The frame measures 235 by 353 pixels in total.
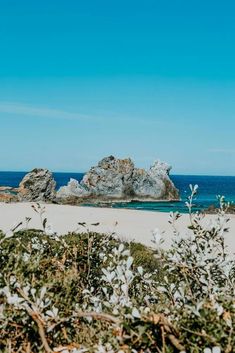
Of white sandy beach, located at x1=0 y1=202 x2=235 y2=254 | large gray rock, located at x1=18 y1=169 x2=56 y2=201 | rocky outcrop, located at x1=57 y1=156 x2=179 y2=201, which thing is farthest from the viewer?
rocky outcrop, located at x1=57 y1=156 x2=179 y2=201

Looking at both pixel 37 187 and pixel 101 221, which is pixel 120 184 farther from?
pixel 101 221

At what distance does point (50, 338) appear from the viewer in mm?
2434

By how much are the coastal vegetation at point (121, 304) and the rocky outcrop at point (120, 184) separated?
66176 mm

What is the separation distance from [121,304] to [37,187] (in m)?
57.5

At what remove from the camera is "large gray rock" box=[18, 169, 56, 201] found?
58469 mm

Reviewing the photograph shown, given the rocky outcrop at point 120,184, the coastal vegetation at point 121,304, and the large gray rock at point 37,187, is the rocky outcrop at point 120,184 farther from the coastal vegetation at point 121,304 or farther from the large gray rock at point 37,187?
the coastal vegetation at point 121,304

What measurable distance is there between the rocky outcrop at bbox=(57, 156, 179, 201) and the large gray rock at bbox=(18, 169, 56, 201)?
26.9 feet

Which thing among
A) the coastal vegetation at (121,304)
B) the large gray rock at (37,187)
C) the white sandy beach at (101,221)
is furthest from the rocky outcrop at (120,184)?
the coastal vegetation at (121,304)

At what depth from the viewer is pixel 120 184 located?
73.4m

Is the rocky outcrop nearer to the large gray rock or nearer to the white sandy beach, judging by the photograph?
the large gray rock

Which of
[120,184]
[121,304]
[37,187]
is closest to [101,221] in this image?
[121,304]

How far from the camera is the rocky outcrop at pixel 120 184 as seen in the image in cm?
7144

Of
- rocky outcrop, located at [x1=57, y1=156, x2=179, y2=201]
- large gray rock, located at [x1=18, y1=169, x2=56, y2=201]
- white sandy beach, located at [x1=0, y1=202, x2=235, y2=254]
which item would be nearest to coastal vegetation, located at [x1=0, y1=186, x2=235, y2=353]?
white sandy beach, located at [x1=0, y1=202, x2=235, y2=254]

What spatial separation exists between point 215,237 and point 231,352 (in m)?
1.62
